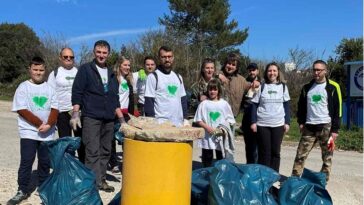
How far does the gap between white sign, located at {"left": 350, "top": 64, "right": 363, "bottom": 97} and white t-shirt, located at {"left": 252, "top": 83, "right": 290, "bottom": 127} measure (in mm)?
8916

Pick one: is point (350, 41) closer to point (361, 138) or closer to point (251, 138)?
point (361, 138)

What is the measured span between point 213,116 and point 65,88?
1.99 metres

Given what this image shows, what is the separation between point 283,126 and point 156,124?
9.01ft

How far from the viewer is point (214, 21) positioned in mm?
34719

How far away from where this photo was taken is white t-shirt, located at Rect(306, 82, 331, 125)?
6.34 m

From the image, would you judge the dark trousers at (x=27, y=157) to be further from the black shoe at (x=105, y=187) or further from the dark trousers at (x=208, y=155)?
the dark trousers at (x=208, y=155)

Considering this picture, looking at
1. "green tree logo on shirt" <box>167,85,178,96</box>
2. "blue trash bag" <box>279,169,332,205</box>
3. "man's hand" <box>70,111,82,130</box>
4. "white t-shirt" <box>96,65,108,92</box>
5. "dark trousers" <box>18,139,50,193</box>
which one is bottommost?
"blue trash bag" <box>279,169,332,205</box>

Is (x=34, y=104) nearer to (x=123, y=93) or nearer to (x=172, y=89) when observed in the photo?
(x=172, y=89)

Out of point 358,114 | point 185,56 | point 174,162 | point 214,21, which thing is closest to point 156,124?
point 174,162

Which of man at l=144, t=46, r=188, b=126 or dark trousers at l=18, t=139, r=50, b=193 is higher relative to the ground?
man at l=144, t=46, r=188, b=126

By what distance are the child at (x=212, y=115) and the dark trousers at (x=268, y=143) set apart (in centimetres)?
A: 47

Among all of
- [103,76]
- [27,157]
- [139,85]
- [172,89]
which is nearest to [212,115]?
[172,89]

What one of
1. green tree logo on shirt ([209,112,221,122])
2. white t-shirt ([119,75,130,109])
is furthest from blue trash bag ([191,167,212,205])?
white t-shirt ([119,75,130,109])

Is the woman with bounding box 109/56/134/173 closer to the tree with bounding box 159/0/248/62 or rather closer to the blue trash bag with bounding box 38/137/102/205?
the blue trash bag with bounding box 38/137/102/205
